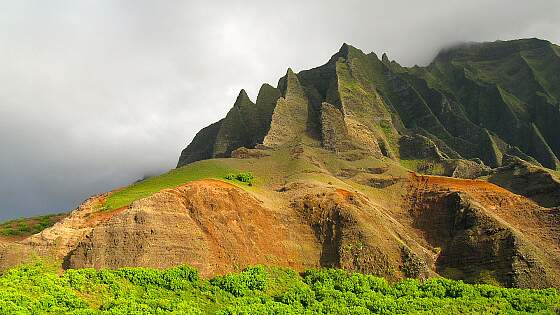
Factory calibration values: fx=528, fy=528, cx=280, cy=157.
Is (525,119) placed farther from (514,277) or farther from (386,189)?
(514,277)

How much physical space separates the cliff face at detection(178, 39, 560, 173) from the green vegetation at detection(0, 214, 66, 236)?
35980 mm

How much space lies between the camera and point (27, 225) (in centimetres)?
6450

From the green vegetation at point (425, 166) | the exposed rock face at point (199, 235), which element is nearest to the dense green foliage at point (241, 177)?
the exposed rock face at point (199, 235)

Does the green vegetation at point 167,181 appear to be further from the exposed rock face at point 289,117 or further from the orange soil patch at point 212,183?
the exposed rock face at point 289,117

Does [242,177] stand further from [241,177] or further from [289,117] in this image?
[289,117]

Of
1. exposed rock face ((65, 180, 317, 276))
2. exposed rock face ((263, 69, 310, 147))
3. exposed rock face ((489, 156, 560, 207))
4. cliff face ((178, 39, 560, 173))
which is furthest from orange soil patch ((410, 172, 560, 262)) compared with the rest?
exposed rock face ((263, 69, 310, 147))

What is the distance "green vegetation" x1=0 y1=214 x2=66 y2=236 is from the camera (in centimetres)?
6047

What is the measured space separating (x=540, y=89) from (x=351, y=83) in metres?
63.3

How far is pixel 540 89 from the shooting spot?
465 feet

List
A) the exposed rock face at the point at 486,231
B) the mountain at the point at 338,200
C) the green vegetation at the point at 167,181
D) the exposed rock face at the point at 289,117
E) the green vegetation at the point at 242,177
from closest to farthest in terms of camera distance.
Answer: the mountain at the point at 338,200 → the exposed rock face at the point at 486,231 → the green vegetation at the point at 167,181 → the green vegetation at the point at 242,177 → the exposed rock face at the point at 289,117

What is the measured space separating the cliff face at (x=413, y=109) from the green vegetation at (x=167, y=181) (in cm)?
1452

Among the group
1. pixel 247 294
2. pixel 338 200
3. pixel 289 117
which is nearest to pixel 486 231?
pixel 338 200

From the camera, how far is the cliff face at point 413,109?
95438mm

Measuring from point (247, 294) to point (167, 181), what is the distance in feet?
96.3
